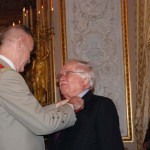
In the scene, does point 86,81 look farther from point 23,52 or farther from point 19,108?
point 19,108

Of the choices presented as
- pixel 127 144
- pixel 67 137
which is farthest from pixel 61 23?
pixel 67 137

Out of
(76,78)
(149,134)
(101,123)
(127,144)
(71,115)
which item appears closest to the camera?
(71,115)

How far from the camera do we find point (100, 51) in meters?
4.65

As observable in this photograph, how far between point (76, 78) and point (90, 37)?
2.16 meters

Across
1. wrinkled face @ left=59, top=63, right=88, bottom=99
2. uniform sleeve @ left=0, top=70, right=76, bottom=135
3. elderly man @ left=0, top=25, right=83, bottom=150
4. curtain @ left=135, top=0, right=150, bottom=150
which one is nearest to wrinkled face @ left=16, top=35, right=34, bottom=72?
elderly man @ left=0, top=25, right=83, bottom=150

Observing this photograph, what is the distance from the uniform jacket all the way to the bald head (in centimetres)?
7

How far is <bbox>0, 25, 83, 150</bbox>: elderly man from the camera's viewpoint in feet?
6.27

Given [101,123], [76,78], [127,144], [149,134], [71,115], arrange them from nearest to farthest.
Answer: [71,115] < [101,123] < [76,78] < [149,134] < [127,144]

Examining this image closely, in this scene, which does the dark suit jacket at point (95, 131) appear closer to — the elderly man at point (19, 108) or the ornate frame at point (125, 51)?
the elderly man at point (19, 108)

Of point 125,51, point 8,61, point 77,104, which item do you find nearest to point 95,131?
point 77,104

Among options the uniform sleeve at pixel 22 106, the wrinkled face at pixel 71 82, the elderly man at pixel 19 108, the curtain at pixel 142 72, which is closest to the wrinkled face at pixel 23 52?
the elderly man at pixel 19 108

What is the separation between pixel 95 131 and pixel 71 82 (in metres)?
0.41

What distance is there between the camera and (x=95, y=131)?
237 centimetres

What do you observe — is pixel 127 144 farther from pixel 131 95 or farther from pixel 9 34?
pixel 9 34
